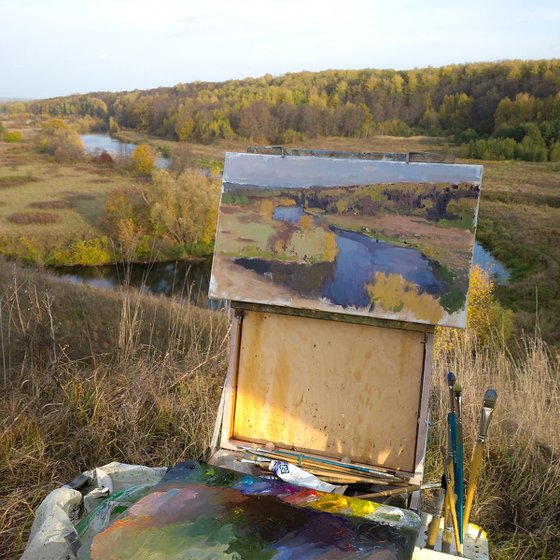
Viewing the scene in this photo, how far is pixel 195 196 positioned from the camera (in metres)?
24.5

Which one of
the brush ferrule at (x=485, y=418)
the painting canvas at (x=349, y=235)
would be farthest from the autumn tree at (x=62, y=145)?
the brush ferrule at (x=485, y=418)

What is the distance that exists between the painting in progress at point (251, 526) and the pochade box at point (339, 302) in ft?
1.31

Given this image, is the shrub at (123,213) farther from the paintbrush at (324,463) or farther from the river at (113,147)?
the paintbrush at (324,463)

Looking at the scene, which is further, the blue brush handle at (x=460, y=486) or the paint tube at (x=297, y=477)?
the paint tube at (x=297, y=477)

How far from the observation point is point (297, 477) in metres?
2.36

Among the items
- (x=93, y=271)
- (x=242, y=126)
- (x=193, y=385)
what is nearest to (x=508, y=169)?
(x=242, y=126)

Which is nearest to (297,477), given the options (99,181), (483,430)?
(483,430)

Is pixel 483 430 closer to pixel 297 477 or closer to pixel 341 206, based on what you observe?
pixel 297 477

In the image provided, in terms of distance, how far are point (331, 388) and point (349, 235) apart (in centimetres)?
78

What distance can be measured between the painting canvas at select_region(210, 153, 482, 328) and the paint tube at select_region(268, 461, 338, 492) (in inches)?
29.4

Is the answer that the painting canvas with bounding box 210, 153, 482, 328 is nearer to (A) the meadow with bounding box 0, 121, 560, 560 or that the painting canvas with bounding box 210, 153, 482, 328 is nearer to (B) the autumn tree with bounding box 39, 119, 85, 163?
(A) the meadow with bounding box 0, 121, 560, 560

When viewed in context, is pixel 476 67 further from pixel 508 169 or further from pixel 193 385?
pixel 193 385

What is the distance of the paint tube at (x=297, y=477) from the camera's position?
2.33 meters

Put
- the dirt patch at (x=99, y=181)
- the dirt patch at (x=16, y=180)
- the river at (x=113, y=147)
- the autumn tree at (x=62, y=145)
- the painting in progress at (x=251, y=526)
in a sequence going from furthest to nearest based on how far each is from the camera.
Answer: the autumn tree at (x=62, y=145) → the river at (x=113, y=147) → the dirt patch at (x=99, y=181) → the dirt patch at (x=16, y=180) → the painting in progress at (x=251, y=526)
